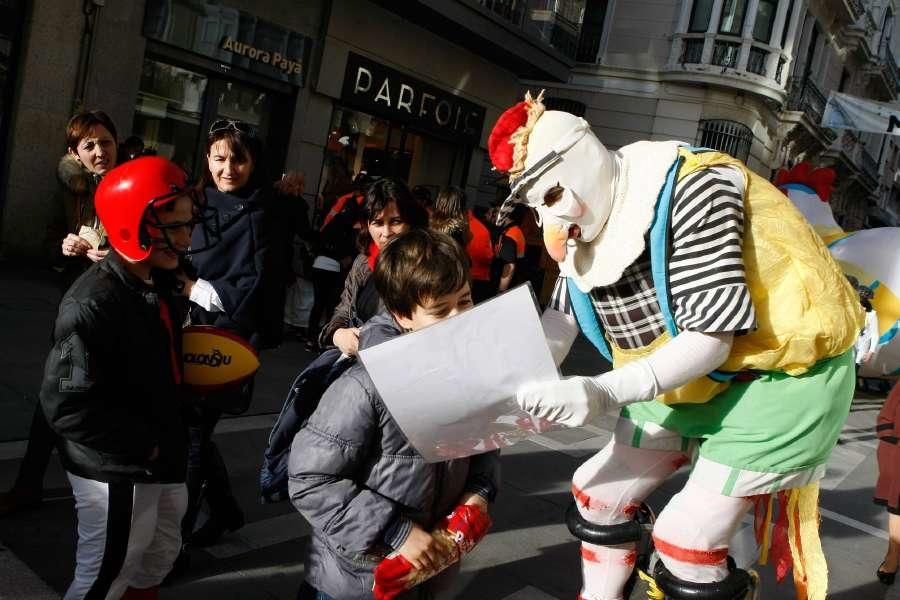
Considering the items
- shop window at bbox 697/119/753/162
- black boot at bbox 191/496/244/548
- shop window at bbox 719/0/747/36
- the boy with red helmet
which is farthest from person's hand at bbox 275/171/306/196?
shop window at bbox 719/0/747/36

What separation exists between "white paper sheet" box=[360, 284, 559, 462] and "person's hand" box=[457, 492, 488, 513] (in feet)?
1.19

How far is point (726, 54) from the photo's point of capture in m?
18.6

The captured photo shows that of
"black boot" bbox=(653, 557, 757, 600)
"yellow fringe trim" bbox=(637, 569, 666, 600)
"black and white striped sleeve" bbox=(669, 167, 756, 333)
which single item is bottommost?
"yellow fringe trim" bbox=(637, 569, 666, 600)

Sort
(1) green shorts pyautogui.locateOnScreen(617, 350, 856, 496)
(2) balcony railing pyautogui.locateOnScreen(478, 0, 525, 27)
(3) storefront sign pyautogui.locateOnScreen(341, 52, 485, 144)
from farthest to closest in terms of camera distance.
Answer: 1. (2) balcony railing pyautogui.locateOnScreen(478, 0, 525, 27)
2. (3) storefront sign pyautogui.locateOnScreen(341, 52, 485, 144)
3. (1) green shorts pyautogui.locateOnScreen(617, 350, 856, 496)

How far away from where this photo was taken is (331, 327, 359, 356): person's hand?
2.31m

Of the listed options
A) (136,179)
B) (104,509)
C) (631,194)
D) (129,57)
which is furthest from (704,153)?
(129,57)

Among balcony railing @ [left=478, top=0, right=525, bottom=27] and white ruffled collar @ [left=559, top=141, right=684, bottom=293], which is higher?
balcony railing @ [left=478, top=0, right=525, bottom=27]

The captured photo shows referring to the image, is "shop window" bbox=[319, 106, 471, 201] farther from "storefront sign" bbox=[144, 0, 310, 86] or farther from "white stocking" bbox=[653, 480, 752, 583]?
"white stocking" bbox=[653, 480, 752, 583]

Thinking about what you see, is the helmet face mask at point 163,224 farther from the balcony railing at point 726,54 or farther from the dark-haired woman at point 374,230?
the balcony railing at point 726,54

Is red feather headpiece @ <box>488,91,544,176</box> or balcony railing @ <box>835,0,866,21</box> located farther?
balcony railing @ <box>835,0,866,21</box>

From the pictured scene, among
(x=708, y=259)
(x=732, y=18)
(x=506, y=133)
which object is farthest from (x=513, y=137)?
(x=732, y=18)

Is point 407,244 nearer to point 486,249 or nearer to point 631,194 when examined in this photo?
point 631,194

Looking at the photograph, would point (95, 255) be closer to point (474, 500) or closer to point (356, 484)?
point (356, 484)

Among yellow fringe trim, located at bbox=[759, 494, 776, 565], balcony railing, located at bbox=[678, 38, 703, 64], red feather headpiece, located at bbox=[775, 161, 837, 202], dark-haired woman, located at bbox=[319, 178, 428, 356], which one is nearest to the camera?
yellow fringe trim, located at bbox=[759, 494, 776, 565]
